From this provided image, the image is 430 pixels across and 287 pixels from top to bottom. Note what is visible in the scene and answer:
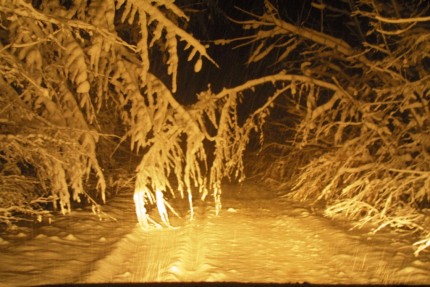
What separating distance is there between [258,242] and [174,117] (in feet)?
7.44

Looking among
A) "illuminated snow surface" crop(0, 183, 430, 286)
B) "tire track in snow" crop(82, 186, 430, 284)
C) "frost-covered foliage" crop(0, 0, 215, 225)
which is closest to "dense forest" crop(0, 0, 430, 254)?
"frost-covered foliage" crop(0, 0, 215, 225)

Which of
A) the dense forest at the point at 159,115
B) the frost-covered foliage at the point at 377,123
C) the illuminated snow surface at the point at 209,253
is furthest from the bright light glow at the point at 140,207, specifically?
the frost-covered foliage at the point at 377,123

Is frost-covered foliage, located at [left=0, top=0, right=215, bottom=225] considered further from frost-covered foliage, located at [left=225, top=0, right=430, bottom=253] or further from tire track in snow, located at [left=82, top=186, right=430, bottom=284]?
frost-covered foliage, located at [left=225, top=0, right=430, bottom=253]

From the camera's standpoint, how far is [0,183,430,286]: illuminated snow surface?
18.6 feet

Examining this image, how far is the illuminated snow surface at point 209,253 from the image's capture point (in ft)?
18.6

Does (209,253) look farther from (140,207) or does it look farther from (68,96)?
(68,96)

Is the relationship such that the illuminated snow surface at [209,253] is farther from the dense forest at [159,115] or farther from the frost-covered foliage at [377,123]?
the frost-covered foliage at [377,123]

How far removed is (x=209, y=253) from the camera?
6672mm

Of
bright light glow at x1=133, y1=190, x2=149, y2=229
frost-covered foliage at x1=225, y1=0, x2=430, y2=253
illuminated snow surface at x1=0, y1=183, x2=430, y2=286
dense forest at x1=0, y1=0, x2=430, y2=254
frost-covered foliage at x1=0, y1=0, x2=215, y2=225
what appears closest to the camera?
illuminated snow surface at x1=0, y1=183, x2=430, y2=286

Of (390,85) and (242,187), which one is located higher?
(390,85)

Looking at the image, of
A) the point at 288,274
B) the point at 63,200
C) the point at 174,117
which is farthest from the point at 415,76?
the point at 63,200

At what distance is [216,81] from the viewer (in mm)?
27500

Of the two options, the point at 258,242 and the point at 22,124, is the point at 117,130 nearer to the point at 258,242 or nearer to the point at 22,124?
the point at 22,124

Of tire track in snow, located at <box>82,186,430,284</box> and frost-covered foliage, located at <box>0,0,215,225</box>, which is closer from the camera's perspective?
tire track in snow, located at <box>82,186,430,284</box>
